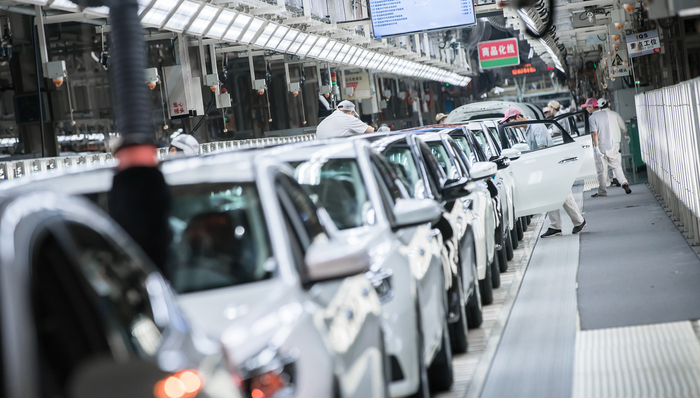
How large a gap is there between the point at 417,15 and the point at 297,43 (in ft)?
9.26

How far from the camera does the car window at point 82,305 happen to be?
165 cm

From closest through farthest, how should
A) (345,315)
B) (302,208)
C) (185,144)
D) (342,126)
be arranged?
(345,315)
(302,208)
(185,144)
(342,126)

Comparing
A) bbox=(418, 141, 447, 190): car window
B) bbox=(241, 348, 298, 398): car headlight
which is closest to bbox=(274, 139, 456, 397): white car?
bbox=(418, 141, 447, 190): car window

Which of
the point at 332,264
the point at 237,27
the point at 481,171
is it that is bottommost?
the point at 332,264

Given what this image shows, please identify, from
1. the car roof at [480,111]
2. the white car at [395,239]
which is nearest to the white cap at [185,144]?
the white car at [395,239]

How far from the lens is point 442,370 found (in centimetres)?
536

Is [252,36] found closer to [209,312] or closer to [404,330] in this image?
[404,330]

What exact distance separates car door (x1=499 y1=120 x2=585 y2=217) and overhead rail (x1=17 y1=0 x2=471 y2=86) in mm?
4113

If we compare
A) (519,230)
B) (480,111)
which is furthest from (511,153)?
(480,111)

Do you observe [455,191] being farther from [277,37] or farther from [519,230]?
[277,37]

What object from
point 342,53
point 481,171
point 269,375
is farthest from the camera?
point 342,53

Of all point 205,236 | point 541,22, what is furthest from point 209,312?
point 541,22

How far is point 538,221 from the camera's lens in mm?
15688

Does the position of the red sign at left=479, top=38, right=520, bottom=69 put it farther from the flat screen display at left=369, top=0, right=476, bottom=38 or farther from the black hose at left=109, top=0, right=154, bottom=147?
the black hose at left=109, top=0, right=154, bottom=147
